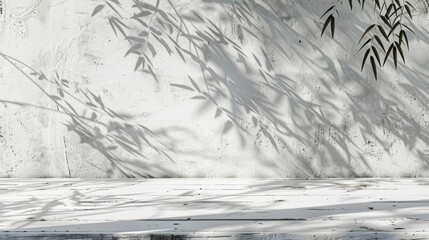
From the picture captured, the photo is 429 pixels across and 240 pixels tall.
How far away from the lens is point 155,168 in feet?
13.2

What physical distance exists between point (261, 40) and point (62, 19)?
44.7 inches

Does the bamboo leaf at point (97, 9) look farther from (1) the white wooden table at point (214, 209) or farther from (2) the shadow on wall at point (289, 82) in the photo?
(1) the white wooden table at point (214, 209)

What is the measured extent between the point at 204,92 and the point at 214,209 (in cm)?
Result: 112

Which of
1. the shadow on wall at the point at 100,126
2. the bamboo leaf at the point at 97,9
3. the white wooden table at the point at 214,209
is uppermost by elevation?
the bamboo leaf at the point at 97,9

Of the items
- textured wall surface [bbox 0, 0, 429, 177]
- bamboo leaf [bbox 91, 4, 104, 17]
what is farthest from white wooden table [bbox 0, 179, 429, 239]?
bamboo leaf [bbox 91, 4, 104, 17]

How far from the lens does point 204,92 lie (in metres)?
3.95

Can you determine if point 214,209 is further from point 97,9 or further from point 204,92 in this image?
point 97,9

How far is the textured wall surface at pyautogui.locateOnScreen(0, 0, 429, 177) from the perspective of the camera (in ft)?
12.8

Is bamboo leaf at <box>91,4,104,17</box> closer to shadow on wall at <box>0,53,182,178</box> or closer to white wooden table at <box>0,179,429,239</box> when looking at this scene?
shadow on wall at <box>0,53,182,178</box>

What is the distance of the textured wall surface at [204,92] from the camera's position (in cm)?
391

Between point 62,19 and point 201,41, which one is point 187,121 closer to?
point 201,41

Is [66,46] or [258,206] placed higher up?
[66,46]

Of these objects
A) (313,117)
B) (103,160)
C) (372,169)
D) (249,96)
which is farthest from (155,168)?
(372,169)

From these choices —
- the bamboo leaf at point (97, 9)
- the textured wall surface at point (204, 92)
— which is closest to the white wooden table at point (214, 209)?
the textured wall surface at point (204, 92)
